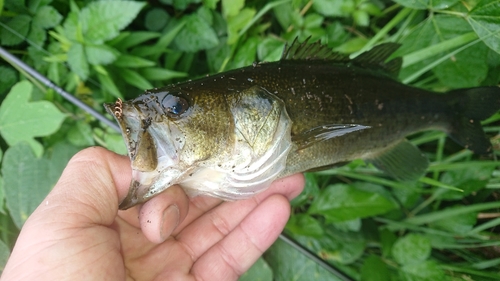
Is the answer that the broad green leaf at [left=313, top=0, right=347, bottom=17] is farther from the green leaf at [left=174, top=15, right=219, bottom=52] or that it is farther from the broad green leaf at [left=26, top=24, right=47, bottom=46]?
the broad green leaf at [left=26, top=24, right=47, bottom=46]

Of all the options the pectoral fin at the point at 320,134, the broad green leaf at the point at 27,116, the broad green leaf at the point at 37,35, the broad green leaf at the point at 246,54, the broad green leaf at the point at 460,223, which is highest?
the broad green leaf at the point at 37,35

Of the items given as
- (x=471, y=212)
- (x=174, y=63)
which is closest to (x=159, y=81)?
(x=174, y=63)

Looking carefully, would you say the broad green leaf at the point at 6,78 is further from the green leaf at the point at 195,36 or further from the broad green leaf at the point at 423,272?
the broad green leaf at the point at 423,272

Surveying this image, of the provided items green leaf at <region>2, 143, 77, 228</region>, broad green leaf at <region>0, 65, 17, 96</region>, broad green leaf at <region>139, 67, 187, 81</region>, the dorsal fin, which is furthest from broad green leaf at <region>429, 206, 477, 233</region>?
broad green leaf at <region>0, 65, 17, 96</region>

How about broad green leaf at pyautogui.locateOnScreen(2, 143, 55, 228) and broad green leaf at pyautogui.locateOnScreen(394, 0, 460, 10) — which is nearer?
broad green leaf at pyautogui.locateOnScreen(394, 0, 460, 10)

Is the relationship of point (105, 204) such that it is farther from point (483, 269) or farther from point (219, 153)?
point (483, 269)

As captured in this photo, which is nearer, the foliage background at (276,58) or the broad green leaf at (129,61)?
the foliage background at (276,58)

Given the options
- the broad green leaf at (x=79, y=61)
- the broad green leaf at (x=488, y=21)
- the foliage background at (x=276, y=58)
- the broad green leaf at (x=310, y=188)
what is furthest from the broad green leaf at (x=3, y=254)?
the broad green leaf at (x=488, y=21)
